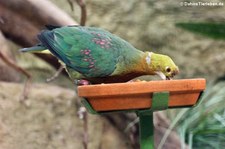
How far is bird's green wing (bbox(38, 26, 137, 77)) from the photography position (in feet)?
3.29

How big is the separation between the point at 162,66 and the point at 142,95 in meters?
0.13

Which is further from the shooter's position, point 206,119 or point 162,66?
point 206,119

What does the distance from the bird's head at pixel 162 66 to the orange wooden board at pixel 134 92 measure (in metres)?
0.09

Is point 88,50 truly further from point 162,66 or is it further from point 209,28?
point 209,28

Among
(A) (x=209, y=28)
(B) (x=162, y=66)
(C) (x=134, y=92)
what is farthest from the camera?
(A) (x=209, y=28)

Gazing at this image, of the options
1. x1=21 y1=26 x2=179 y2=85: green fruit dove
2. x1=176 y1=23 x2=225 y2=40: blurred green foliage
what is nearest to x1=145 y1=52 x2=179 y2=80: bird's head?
x1=21 y1=26 x2=179 y2=85: green fruit dove

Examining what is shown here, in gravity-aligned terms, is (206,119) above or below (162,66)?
below

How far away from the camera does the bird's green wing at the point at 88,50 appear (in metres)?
1.00

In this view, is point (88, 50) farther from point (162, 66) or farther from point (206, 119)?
point (206, 119)

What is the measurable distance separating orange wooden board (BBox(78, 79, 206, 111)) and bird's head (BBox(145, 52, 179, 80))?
93mm

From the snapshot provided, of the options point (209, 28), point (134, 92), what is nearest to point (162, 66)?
point (134, 92)

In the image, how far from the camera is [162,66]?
975 mm

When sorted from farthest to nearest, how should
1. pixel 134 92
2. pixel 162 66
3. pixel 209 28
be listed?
pixel 209 28, pixel 162 66, pixel 134 92

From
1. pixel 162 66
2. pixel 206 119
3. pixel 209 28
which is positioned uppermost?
pixel 209 28
